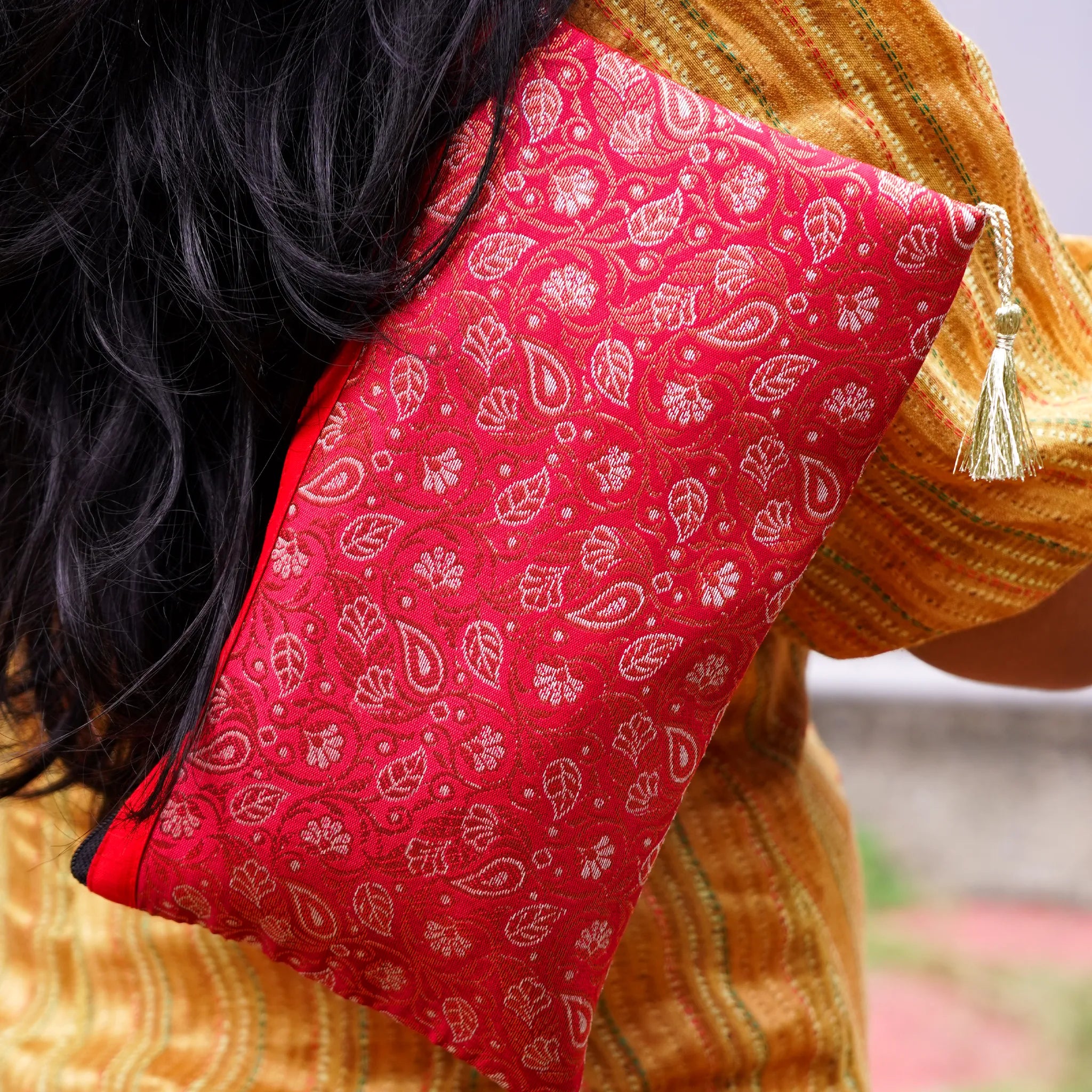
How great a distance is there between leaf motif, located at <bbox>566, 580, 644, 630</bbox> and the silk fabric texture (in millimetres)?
140

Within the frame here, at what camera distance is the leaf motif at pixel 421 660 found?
0.38 meters

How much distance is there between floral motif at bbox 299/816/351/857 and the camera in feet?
1.26

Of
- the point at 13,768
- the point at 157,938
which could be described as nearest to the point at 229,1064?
the point at 157,938

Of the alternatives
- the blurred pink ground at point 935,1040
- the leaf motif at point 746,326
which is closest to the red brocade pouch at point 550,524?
the leaf motif at point 746,326

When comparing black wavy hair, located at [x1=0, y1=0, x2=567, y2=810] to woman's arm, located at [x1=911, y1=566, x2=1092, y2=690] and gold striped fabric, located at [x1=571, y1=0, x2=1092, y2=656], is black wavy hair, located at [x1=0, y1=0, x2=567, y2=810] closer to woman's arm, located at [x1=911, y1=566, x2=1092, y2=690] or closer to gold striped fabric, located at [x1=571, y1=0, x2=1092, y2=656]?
gold striped fabric, located at [x1=571, y1=0, x2=1092, y2=656]

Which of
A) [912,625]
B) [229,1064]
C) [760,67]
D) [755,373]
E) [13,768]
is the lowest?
[229,1064]

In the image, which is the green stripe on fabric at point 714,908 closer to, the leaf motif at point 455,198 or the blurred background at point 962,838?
the leaf motif at point 455,198

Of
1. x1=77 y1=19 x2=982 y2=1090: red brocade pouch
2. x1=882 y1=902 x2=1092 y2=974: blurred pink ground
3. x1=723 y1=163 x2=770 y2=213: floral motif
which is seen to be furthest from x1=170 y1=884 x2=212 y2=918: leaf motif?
x1=882 y1=902 x2=1092 y2=974: blurred pink ground

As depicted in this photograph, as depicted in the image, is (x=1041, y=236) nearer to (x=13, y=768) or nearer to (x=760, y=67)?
(x=760, y=67)

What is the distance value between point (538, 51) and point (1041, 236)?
0.23m

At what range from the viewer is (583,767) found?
1.23 ft

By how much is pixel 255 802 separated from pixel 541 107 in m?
0.27

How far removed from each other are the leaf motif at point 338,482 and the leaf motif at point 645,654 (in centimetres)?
11

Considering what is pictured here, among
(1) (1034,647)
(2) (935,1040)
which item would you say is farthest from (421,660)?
(2) (935,1040)
